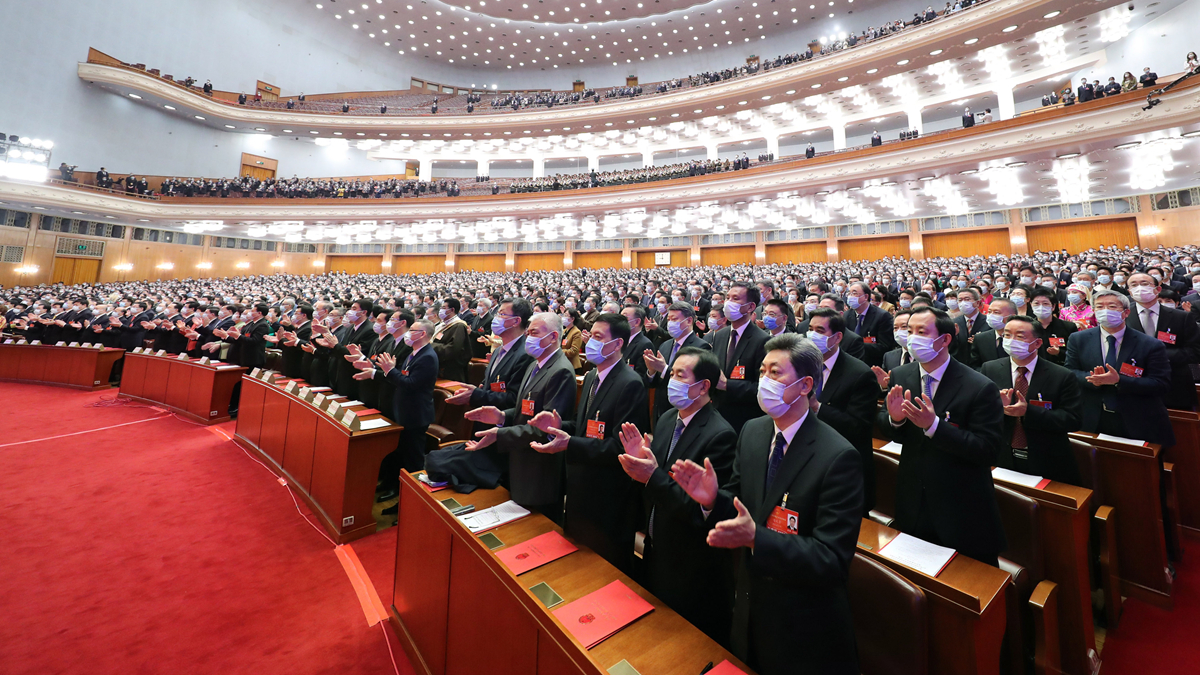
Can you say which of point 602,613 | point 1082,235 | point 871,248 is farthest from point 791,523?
point 1082,235

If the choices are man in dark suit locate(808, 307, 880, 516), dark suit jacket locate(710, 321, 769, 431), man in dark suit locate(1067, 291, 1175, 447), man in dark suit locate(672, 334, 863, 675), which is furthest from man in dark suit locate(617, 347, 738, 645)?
man in dark suit locate(1067, 291, 1175, 447)

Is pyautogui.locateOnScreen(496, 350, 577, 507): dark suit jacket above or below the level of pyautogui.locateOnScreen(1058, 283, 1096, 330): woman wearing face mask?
below

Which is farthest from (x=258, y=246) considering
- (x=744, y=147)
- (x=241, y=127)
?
(x=744, y=147)

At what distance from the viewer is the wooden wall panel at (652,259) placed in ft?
77.0

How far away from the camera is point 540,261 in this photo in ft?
84.1

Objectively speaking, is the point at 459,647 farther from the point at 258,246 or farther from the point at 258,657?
the point at 258,246

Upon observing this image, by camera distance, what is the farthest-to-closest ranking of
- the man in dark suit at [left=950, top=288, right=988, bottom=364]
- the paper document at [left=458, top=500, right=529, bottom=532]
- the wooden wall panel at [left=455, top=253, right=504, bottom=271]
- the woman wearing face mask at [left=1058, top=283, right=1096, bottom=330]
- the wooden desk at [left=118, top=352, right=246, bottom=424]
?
the wooden wall panel at [left=455, top=253, right=504, bottom=271] → the wooden desk at [left=118, top=352, right=246, bottom=424] → the woman wearing face mask at [left=1058, top=283, right=1096, bottom=330] → the man in dark suit at [left=950, top=288, right=988, bottom=364] → the paper document at [left=458, top=500, right=529, bottom=532]

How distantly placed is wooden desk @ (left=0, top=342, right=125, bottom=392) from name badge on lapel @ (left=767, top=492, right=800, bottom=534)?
11081 mm

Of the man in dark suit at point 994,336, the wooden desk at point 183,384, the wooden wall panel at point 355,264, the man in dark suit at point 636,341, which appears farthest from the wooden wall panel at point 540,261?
the man in dark suit at point 994,336

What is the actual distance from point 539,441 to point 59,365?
1073 centimetres

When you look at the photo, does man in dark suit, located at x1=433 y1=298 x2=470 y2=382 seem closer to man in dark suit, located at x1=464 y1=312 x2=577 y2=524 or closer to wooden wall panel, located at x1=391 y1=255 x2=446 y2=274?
man in dark suit, located at x1=464 y1=312 x2=577 y2=524

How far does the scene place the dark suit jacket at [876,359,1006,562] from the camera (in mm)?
1792

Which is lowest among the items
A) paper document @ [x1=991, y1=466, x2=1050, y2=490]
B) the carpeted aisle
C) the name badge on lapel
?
the carpeted aisle

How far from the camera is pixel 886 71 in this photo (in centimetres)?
1680
